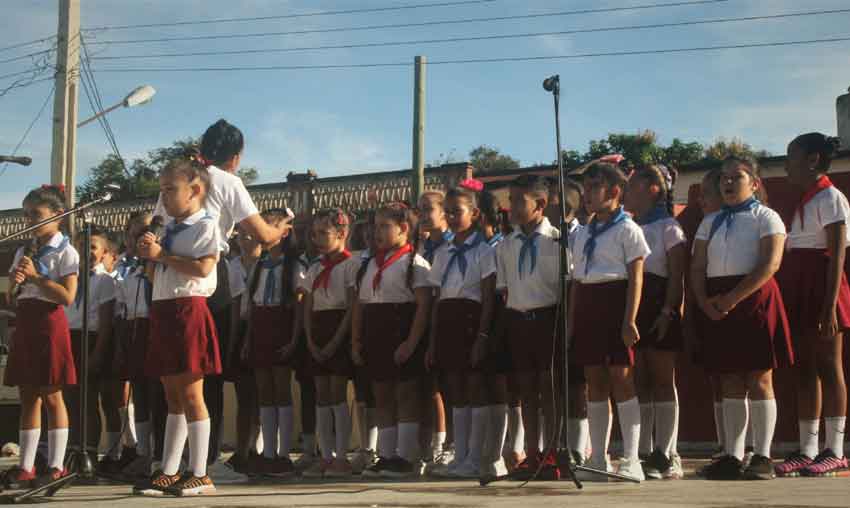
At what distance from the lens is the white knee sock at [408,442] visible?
306 inches

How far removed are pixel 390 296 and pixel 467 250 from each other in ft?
2.17

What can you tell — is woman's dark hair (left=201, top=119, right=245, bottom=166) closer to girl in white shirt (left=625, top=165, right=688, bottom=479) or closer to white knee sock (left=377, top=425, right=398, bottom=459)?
white knee sock (left=377, top=425, right=398, bottom=459)

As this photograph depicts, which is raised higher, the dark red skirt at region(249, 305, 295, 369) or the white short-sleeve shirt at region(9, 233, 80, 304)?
the white short-sleeve shirt at region(9, 233, 80, 304)

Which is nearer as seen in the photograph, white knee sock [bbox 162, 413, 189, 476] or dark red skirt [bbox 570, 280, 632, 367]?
white knee sock [bbox 162, 413, 189, 476]

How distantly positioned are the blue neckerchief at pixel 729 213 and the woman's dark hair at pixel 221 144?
9.79 ft

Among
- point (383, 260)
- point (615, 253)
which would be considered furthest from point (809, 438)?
point (383, 260)

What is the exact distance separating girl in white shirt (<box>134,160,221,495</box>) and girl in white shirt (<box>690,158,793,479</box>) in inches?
113

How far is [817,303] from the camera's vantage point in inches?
269

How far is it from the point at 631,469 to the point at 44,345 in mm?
3756

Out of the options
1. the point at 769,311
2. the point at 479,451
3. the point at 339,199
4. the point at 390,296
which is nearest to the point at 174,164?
the point at 390,296

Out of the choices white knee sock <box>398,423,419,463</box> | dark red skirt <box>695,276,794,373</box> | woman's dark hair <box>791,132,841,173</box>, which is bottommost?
white knee sock <box>398,423,419,463</box>

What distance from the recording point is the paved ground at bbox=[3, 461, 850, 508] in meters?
5.12

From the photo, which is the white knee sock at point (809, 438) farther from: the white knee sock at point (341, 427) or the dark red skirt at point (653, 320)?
the white knee sock at point (341, 427)

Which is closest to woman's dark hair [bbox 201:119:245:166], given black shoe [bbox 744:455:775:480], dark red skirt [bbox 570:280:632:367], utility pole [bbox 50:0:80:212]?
dark red skirt [bbox 570:280:632:367]
